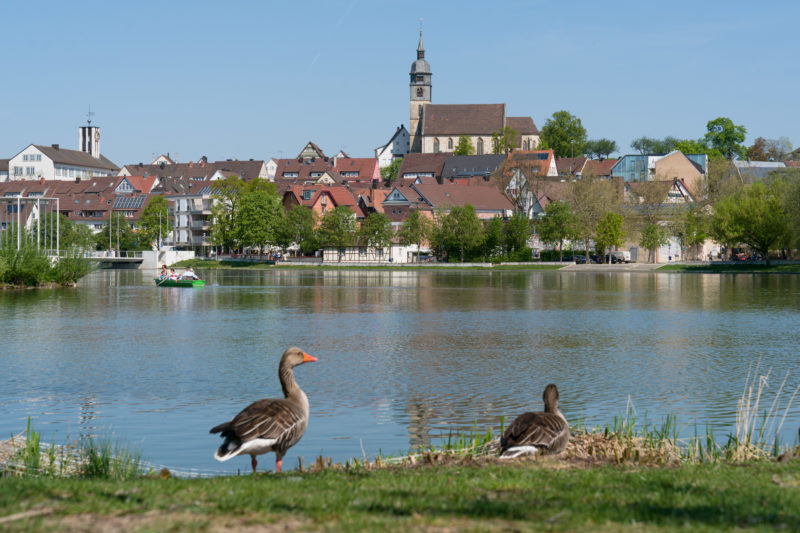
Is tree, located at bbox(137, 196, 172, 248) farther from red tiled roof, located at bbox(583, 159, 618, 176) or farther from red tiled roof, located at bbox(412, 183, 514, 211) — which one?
red tiled roof, located at bbox(583, 159, 618, 176)

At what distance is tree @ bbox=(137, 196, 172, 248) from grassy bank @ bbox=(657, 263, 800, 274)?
3485 inches

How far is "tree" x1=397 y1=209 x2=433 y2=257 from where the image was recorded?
138 metres

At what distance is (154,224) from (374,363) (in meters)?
142

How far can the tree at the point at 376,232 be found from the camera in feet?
458

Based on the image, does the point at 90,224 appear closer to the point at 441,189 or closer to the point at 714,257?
the point at 441,189

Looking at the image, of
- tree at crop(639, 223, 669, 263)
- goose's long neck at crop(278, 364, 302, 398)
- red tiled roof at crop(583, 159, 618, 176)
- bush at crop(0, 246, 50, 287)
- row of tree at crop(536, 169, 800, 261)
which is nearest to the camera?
goose's long neck at crop(278, 364, 302, 398)

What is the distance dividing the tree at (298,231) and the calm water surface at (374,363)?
82741mm

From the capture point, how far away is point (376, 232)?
140375 millimetres

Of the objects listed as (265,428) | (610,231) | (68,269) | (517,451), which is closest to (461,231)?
(610,231)

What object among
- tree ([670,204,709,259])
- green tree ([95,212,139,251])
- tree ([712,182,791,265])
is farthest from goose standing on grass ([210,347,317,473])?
green tree ([95,212,139,251])

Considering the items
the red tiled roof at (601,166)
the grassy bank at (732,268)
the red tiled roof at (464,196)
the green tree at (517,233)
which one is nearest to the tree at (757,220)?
the grassy bank at (732,268)

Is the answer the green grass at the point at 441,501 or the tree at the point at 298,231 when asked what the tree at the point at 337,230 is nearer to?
the tree at the point at 298,231

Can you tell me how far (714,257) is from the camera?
13775 cm

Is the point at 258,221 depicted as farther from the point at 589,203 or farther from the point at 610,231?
the point at 610,231
